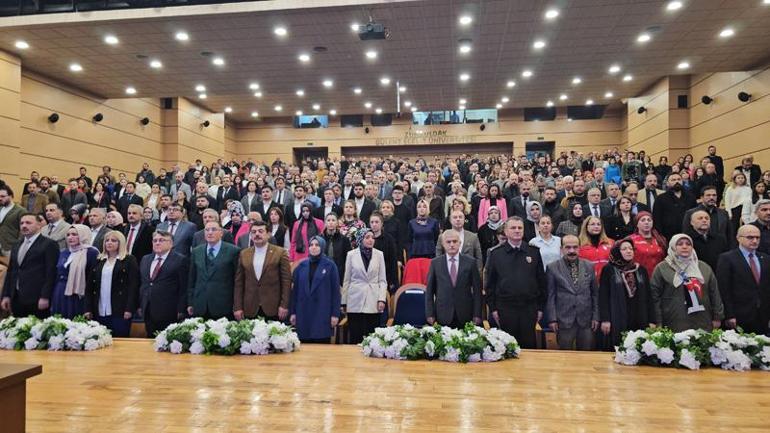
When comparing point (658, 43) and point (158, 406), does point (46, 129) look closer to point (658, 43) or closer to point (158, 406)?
point (158, 406)

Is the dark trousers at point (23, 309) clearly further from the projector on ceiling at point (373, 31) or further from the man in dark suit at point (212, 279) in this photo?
the projector on ceiling at point (373, 31)

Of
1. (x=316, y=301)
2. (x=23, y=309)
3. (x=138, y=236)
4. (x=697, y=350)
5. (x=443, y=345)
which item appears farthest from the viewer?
(x=138, y=236)

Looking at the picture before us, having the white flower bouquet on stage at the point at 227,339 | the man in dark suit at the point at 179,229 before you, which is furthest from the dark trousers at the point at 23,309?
the white flower bouquet on stage at the point at 227,339

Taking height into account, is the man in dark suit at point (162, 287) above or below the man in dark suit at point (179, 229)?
below

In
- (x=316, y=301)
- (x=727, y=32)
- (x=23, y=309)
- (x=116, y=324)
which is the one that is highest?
(x=727, y=32)

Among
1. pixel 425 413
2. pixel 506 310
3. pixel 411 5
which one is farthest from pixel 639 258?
pixel 411 5

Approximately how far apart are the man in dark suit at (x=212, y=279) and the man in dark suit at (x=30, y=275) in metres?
1.30

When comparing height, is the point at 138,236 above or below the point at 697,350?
above

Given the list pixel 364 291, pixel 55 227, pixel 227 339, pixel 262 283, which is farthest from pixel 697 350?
pixel 55 227

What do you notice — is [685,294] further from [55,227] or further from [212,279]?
[55,227]

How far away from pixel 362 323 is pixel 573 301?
5.52 ft

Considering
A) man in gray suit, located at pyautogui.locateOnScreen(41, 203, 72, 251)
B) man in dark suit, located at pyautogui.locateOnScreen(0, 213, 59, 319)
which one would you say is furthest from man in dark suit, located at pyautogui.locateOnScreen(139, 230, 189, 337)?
man in gray suit, located at pyautogui.locateOnScreen(41, 203, 72, 251)

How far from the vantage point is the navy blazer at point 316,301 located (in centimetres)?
400

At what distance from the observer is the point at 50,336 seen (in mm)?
3111
